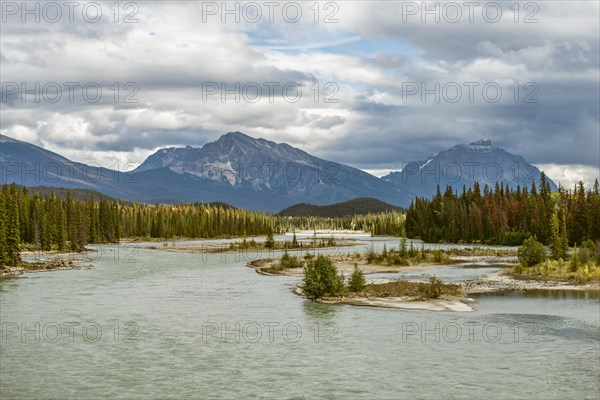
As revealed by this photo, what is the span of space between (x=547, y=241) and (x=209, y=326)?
4721 inches

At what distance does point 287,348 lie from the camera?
38.3 m

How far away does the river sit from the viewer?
2962 centimetres

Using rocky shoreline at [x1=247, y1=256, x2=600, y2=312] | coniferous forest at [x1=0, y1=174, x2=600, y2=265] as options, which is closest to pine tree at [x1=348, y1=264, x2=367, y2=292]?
rocky shoreline at [x1=247, y1=256, x2=600, y2=312]

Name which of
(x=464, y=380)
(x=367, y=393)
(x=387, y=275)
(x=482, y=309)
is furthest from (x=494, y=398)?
(x=387, y=275)

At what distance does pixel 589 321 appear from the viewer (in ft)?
149

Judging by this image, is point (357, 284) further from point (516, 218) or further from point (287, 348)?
point (516, 218)

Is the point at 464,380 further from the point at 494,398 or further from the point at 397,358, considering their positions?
the point at 397,358

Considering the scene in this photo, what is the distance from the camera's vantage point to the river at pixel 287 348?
29625 millimetres

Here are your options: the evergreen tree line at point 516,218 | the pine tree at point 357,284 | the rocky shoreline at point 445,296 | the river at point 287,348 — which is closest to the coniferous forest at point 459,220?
the evergreen tree line at point 516,218

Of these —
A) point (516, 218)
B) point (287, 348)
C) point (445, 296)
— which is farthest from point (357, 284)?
point (516, 218)

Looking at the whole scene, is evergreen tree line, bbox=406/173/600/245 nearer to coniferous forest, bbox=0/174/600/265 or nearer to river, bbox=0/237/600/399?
coniferous forest, bbox=0/174/600/265

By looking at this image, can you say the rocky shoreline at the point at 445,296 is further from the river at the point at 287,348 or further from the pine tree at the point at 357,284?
the river at the point at 287,348

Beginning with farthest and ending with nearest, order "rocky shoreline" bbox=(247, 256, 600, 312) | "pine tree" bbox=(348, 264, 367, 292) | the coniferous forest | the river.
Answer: the coniferous forest, "pine tree" bbox=(348, 264, 367, 292), "rocky shoreline" bbox=(247, 256, 600, 312), the river

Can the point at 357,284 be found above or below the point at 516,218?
below
